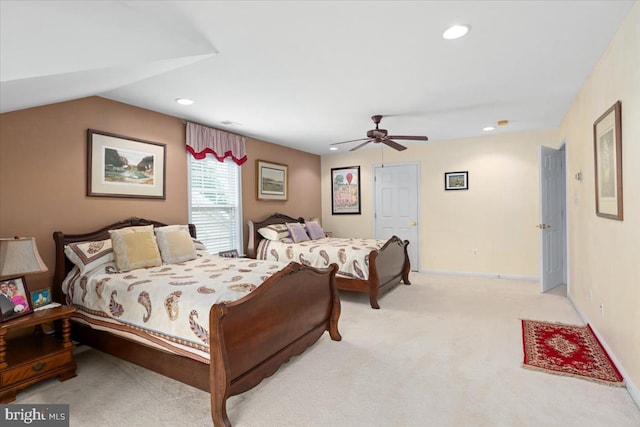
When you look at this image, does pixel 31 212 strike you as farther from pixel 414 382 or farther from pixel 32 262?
pixel 414 382

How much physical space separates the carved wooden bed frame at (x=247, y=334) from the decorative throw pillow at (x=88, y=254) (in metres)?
0.11

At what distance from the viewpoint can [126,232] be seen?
126 inches

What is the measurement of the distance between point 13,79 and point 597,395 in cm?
382

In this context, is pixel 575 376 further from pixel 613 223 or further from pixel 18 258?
pixel 18 258

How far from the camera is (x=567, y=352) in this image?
277cm

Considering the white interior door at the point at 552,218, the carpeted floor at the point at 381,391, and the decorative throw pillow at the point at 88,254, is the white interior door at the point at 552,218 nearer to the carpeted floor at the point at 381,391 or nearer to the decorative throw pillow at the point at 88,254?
the carpeted floor at the point at 381,391

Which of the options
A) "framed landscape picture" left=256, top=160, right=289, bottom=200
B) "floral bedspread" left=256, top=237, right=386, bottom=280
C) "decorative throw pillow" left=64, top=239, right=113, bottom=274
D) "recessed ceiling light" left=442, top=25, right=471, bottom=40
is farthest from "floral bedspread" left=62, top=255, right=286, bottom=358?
"framed landscape picture" left=256, top=160, right=289, bottom=200

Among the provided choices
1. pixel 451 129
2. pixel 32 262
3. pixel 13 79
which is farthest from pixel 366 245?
pixel 13 79

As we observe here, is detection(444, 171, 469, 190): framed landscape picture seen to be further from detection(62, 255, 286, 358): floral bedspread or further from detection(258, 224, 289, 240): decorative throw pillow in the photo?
detection(62, 255, 286, 358): floral bedspread

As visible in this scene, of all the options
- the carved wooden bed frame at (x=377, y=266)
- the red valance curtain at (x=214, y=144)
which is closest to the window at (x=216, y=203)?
the red valance curtain at (x=214, y=144)

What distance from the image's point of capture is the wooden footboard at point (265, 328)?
1885mm

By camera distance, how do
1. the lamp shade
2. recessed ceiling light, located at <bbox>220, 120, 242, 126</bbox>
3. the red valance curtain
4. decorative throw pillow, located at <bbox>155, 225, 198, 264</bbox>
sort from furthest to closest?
recessed ceiling light, located at <bbox>220, 120, 242, 126</bbox> < the red valance curtain < decorative throw pillow, located at <bbox>155, 225, 198, 264</bbox> < the lamp shade

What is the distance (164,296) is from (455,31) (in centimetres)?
268

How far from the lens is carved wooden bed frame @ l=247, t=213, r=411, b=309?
414cm
